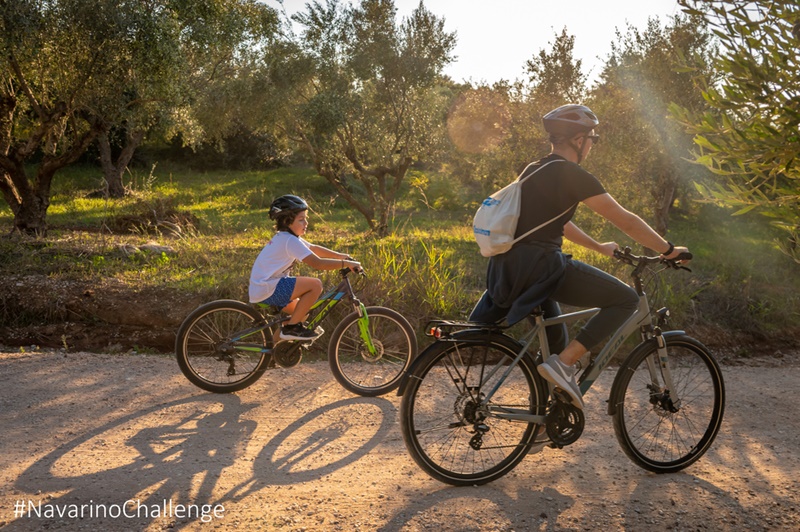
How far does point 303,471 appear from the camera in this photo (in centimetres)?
426

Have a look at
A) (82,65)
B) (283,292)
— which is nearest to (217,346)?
(283,292)

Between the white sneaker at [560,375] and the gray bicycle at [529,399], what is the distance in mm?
85

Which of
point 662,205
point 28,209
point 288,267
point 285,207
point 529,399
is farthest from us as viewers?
point 662,205

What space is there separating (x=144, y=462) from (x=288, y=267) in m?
2.10

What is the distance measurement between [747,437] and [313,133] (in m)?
13.7

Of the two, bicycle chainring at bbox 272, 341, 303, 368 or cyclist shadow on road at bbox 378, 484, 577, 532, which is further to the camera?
A: bicycle chainring at bbox 272, 341, 303, 368

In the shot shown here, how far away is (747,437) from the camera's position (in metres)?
5.02

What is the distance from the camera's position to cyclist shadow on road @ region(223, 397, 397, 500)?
4.16 m

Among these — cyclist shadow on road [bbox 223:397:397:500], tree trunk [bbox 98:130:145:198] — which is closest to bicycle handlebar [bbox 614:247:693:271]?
cyclist shadow on road [bbox 223:397:397:500]

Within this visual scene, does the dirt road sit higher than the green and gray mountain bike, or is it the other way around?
the green and gray mountain bike

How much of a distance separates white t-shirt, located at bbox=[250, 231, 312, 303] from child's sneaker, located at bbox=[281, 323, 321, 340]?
33 cm

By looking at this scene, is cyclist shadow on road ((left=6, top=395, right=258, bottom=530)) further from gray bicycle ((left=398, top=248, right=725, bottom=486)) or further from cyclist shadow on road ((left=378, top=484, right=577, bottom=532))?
gray bicycle ((left=398, top=248, right=725, bottom=486))

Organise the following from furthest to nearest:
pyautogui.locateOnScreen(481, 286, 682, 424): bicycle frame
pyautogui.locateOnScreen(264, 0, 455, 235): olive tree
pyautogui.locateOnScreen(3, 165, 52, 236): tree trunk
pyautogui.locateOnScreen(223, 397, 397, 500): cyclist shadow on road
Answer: pyautogui.locateOnScreen(264, 0, 455, 235): olive tree
pyautogui.locateOnScreen(3, 165, 52, 236): tree trunk
pyautogui.locateOnScreen(223, 397, 397, 500): cyclist shadow on road
pyautogui.locateOnScreen(481, 286, 682, 424): bicycle frame

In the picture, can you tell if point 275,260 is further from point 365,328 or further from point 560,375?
point 560,375
